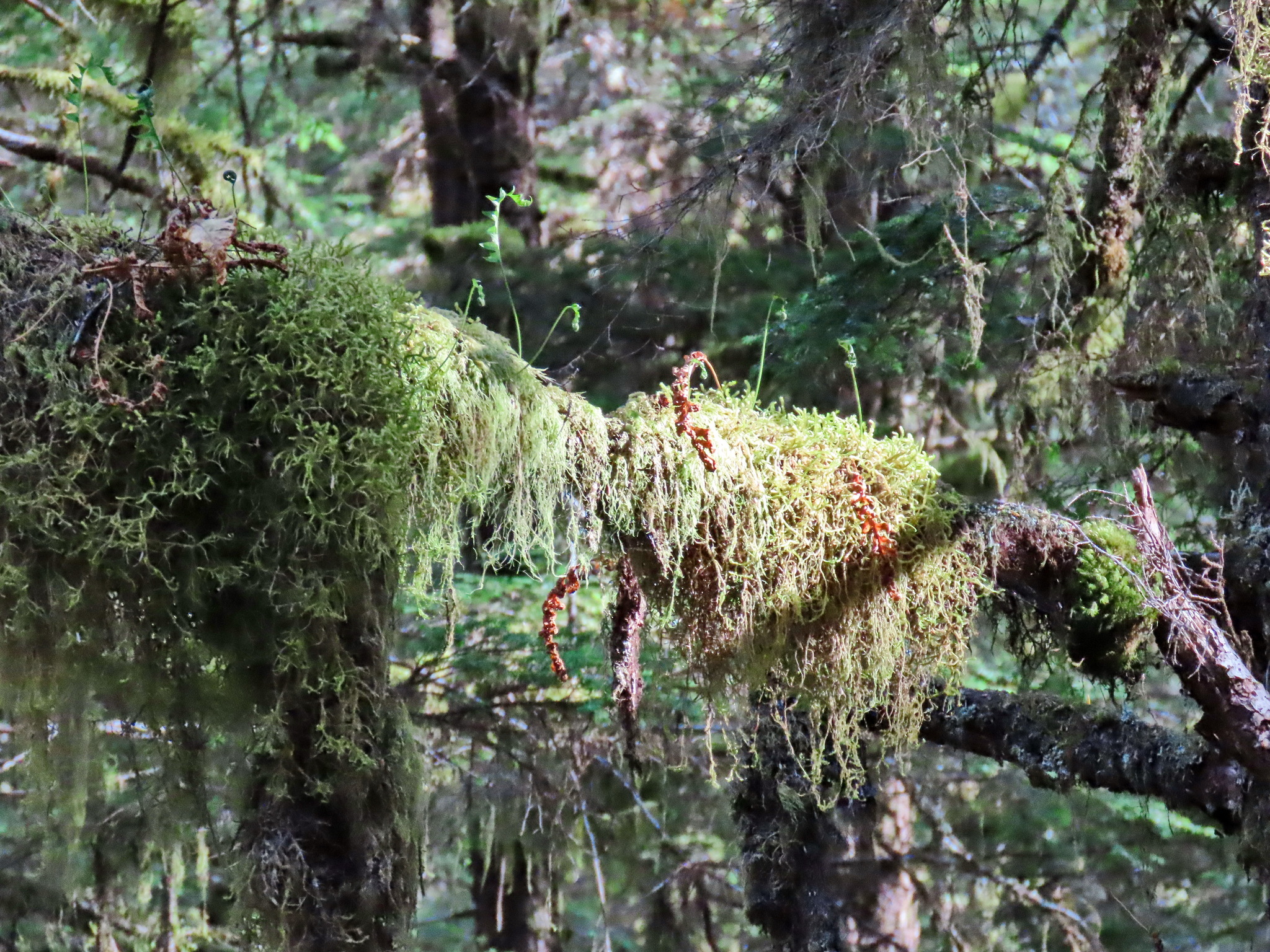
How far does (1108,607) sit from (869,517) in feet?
2.46

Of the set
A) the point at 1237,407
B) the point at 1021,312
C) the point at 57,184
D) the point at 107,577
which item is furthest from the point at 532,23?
the point at 107,577

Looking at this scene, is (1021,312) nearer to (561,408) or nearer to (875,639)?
(875,639)

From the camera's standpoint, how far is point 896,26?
9.44ft

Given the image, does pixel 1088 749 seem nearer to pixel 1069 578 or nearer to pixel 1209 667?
pixel 1209 667

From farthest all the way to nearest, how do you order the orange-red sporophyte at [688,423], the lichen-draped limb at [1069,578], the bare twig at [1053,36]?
the bare twig at [1053,36], the lichen-draped limb at [1069,578], the orange-red sporophyte at [688,423]

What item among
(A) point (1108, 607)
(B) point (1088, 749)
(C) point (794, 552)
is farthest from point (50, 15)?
(B) point (1088, 749)

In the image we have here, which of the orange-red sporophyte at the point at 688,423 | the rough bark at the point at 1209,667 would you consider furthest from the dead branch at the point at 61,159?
the rough bark at the point at 1209,667

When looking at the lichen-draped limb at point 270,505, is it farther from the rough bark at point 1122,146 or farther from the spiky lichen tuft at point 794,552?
the rough bark at point 1122,146

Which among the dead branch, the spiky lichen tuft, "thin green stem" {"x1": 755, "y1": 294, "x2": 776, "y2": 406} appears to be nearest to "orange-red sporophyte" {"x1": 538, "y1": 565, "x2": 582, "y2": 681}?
the spiky lichen tuft

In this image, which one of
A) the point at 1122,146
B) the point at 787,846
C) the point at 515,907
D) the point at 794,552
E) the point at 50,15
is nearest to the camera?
the point at 794,552

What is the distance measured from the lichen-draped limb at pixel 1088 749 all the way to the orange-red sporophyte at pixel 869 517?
733mm

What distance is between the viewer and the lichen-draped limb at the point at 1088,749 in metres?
2.78

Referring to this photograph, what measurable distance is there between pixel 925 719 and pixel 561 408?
1.68 metres

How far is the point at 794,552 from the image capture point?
2182mm
